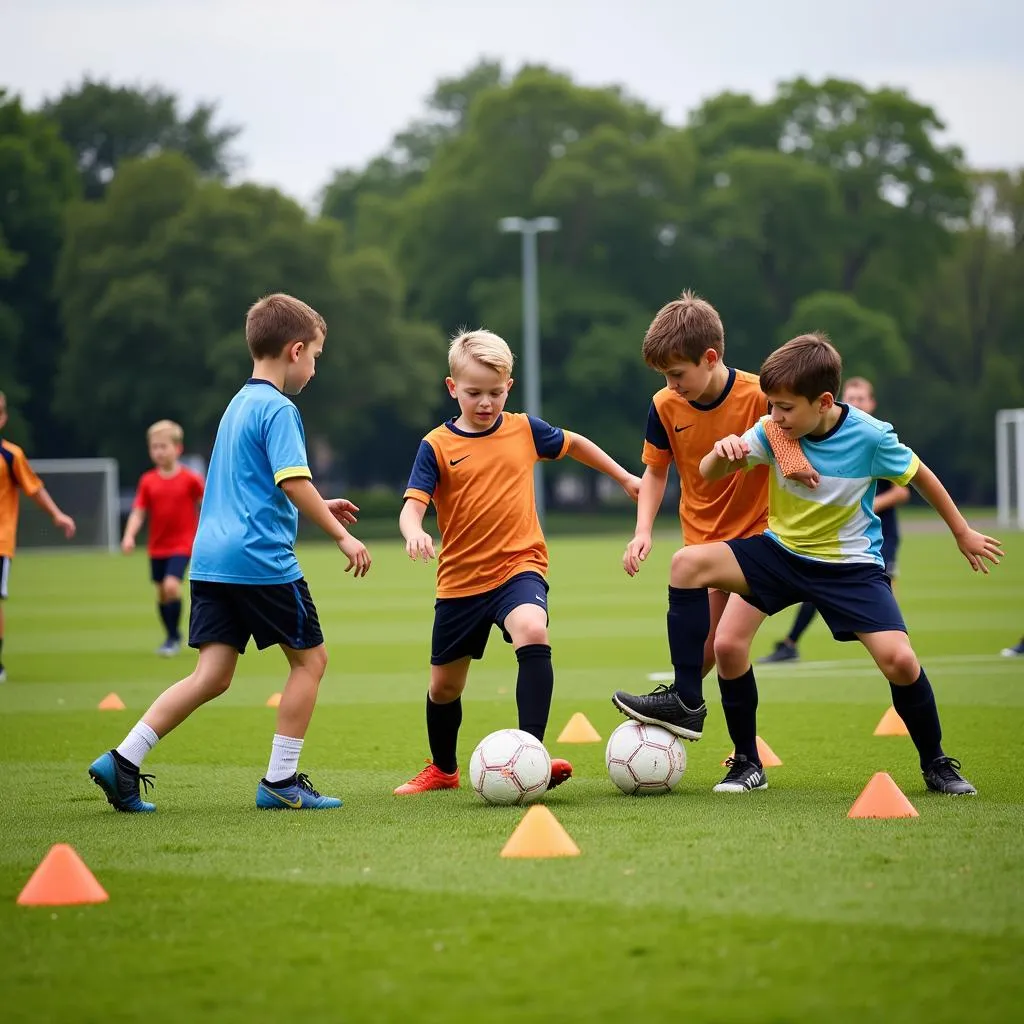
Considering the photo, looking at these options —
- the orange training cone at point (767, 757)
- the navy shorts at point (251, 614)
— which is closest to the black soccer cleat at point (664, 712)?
the orange training cone at point (767, 757)

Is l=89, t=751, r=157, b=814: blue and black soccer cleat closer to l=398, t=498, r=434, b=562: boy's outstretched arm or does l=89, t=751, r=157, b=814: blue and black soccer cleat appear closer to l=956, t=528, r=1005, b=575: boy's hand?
l=398, t=498, r=434, b=562: boy's outstretched arm

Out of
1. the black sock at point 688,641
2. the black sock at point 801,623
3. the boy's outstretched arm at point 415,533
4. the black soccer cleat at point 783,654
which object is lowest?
the black soccer cleat at point 783,654

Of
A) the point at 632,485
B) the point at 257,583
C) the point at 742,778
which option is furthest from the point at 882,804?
the point at 257,583

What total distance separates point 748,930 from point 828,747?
4192 mm

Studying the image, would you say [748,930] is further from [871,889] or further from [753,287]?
[753,287]

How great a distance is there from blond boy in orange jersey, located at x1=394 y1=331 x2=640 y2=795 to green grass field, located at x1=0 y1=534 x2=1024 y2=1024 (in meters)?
0.44

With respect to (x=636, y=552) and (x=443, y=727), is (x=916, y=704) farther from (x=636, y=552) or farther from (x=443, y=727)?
(x=443, y=727)

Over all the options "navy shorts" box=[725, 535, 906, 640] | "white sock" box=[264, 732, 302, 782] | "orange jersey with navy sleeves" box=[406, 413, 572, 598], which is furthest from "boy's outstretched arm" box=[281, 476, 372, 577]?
"navy shorts" box=[725, 535, 906, 640]

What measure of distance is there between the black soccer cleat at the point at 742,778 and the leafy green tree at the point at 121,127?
5441 centimetres

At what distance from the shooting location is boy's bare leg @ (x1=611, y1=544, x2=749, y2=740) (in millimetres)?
6859

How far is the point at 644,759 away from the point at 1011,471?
46.4 m

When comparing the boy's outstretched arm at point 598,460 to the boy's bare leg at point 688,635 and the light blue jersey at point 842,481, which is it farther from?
the light blue jersey at point 842,481

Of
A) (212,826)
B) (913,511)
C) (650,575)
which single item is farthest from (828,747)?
(913,511)

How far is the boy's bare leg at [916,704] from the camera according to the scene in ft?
21.7
